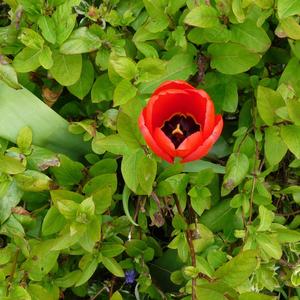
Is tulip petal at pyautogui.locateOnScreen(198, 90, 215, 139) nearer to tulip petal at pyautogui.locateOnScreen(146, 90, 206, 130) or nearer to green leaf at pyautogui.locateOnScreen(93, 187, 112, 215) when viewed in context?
tulip petal at pyautogui.locateOnScreen(146, 90, 206, 130)

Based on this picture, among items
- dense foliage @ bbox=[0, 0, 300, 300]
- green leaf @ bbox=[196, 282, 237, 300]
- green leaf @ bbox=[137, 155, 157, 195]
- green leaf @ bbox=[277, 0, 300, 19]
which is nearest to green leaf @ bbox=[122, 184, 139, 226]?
dense foliage @ bbox=[0, 0, 300, 300]

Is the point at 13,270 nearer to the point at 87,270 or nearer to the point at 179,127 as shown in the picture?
the point at 87,270

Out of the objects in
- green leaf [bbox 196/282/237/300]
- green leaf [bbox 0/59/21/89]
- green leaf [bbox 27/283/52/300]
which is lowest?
green leaf [bbox 27/283/52/300]

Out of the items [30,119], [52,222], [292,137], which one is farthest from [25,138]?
[292,137]

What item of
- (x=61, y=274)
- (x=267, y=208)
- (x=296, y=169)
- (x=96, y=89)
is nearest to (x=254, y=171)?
(x=267, y=208)

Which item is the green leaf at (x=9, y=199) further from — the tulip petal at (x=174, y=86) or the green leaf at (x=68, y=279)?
the tulip petal at (x=174, y=86)

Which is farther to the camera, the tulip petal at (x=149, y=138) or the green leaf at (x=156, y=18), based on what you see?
the green leaf at (x=156, y=18)

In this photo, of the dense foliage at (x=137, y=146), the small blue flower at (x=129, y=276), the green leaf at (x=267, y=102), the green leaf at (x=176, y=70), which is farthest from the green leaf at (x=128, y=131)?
the small blue flower at (x=129, y=276)
